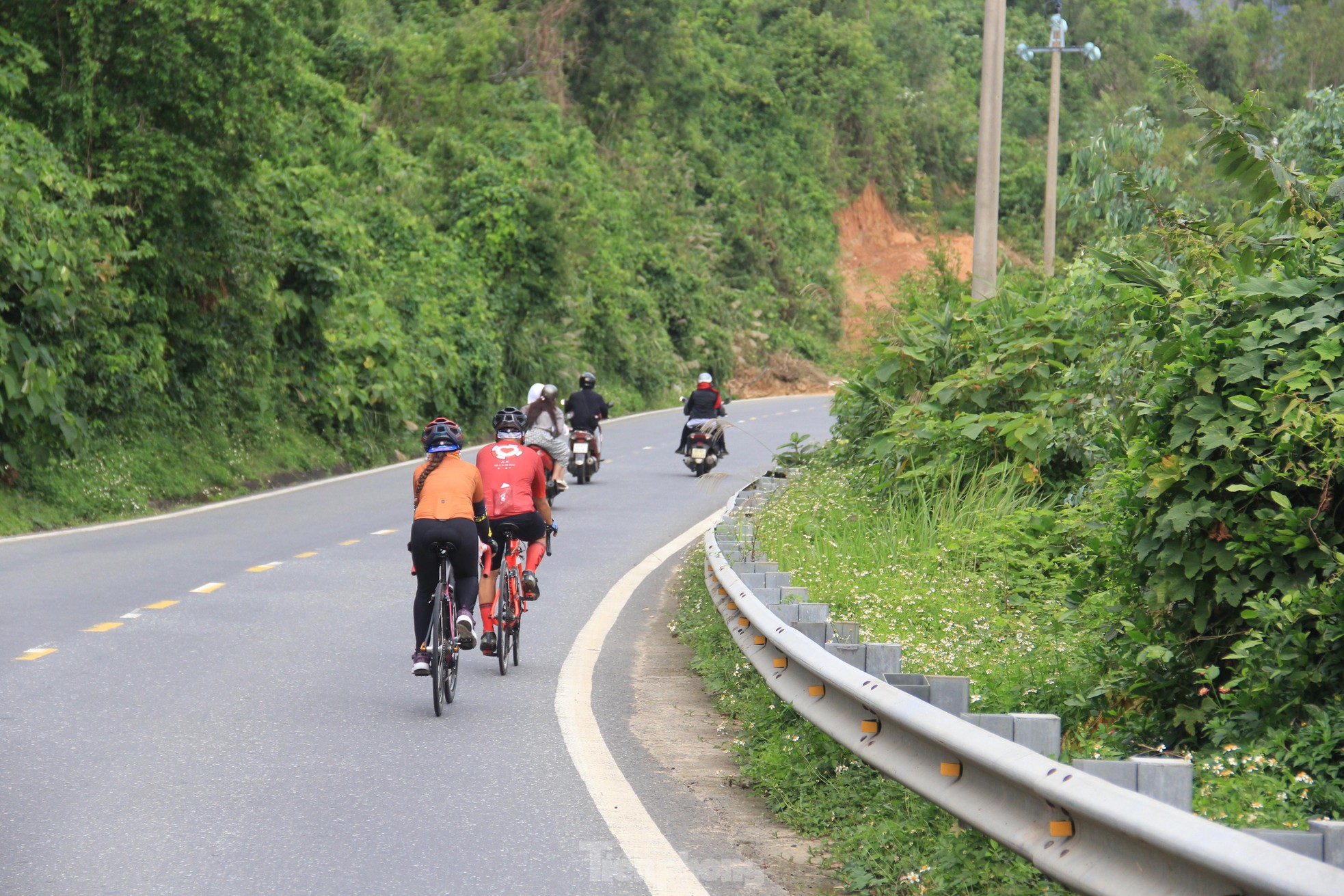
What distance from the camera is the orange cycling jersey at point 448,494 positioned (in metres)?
8.98

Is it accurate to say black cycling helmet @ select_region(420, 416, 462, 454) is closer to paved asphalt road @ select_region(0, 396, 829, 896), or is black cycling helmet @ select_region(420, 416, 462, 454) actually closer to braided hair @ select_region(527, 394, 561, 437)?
paved asphalt road @ select_region(0, 396, 829, 896)

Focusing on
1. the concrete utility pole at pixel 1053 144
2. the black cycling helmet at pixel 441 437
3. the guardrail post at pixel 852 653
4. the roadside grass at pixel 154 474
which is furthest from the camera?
the concrete utility pole at pixel 1053 144

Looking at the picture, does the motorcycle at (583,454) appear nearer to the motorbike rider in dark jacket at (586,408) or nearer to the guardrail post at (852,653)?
the motorbike rider in dark jacket at (586,408)

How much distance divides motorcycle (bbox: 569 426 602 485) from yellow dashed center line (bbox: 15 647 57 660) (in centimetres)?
1328

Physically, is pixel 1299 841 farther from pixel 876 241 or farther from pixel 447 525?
pixel 876 241

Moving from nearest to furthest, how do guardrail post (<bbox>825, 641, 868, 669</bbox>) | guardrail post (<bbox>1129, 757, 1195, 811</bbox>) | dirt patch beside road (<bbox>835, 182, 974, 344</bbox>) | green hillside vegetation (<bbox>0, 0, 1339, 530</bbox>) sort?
guardrail post (<bbox>1129, 757, 1195, 811</bbox>), guardrail post (<bbox>825, 641, 868, 669</bbox>), green hillside vegetation (<bbox>0, 0, 1339, 530</bbox>), dirt patch beside road (<bbox>835, 182, 974, 344</bbox>)

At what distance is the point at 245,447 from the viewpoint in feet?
79.9

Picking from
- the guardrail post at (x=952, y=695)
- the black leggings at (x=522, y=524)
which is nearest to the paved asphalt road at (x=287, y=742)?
the black leggings at (x=522, y=524)

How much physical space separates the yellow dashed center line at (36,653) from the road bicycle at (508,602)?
3.01 m

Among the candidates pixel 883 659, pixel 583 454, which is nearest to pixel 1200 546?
pixel 883 659

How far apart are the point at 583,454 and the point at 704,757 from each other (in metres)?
15.6

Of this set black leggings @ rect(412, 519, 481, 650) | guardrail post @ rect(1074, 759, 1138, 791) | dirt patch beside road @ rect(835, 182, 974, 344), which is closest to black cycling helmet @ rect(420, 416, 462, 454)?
black leggings @ rect(412, 519, 481, 650)

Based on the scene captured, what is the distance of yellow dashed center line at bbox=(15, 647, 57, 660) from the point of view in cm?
973

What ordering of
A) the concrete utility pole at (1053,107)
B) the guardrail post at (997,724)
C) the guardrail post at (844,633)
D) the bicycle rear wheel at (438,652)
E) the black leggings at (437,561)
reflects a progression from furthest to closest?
1. the concrete utility pole at (1053,107)
2. the black leggings at (437,561)
3. the bicycle rear wheel at (438,652)
4. the guardrail post at (844,633)
5. the guardrail post at (997,724)
